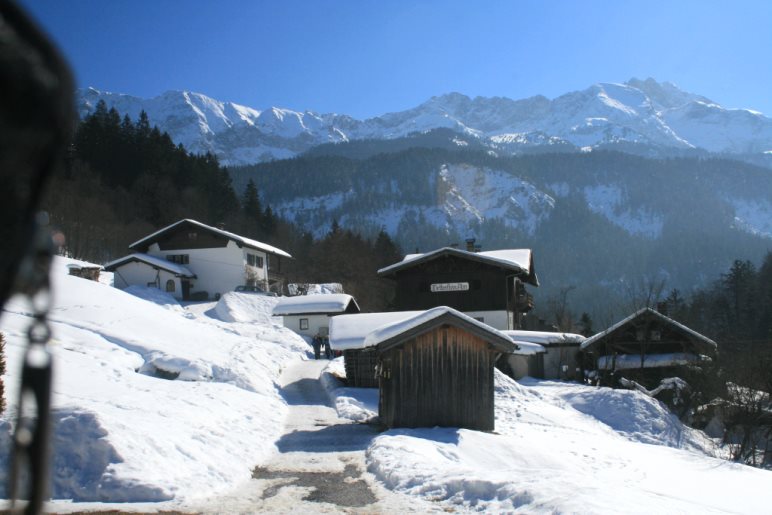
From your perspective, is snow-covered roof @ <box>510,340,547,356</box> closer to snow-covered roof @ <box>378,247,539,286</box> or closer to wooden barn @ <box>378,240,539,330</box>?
wooden barn @ <box>378,240,539,330</box>

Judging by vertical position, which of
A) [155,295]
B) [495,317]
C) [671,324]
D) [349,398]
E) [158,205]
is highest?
[158,205]

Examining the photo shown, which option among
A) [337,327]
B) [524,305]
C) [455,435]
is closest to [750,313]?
[524,305]

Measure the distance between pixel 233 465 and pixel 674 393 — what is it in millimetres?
25118

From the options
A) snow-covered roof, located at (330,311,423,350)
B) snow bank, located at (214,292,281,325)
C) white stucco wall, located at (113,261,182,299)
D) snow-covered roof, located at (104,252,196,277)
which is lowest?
snow-covered roof, located at (330,311,423,350)

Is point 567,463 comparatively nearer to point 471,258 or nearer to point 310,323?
point 471,258

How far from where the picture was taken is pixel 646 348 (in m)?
35.4

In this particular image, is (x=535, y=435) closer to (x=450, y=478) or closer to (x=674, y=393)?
(x=450, y=478)

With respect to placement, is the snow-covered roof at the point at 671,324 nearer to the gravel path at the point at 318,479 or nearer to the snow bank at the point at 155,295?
the gravel path at the point at 318,479

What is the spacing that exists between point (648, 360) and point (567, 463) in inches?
806

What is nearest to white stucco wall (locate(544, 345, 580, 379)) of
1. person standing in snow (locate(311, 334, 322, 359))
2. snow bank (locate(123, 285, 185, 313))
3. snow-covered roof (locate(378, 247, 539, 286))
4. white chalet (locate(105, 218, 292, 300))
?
snow-covered roof (locate(378, 247, 539, 286))

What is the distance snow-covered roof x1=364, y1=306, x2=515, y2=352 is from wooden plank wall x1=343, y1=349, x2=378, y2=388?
25.1ft

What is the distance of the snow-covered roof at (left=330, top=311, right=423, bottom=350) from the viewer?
85.2 feet

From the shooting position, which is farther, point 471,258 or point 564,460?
point 471,258

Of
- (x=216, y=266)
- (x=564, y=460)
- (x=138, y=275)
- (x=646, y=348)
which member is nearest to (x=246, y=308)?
(x=216, y=266)
